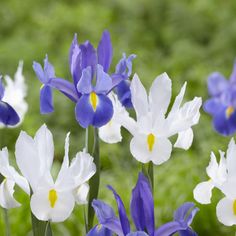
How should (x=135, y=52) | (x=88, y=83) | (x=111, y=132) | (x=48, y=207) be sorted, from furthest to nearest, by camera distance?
(x=135, y=52) → (x=111, y=132) → (x=88, y=83) → (x=48, y=207)

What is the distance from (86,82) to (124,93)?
0.24 meters

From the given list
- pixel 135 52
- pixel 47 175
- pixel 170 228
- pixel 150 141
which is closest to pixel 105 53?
pixel 150 141

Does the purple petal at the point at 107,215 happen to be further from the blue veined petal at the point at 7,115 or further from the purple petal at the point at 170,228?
the blue veined petal at the point at 7,115

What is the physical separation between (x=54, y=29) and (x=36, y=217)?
17.9 feet

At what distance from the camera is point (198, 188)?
1.98 meters

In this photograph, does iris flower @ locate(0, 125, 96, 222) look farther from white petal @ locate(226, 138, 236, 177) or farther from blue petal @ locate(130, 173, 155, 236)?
white petal @ locate(226, 138, 236, 177)

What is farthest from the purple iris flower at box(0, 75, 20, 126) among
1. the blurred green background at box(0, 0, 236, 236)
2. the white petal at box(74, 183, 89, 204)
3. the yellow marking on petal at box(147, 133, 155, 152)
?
the blurred green background at box(0, 0, 236, 236)

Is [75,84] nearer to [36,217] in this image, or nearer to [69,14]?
[36,217]

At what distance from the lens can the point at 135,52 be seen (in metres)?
6.69

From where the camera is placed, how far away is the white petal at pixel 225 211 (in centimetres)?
187

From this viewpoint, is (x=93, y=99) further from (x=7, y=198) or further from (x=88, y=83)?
(x=7, y=198)

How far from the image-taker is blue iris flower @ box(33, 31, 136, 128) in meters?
1.99

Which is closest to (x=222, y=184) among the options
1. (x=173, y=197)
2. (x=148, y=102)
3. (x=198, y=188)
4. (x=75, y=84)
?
(x=198, y=188)

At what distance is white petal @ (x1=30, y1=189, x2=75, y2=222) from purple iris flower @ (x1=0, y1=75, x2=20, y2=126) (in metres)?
0.43
